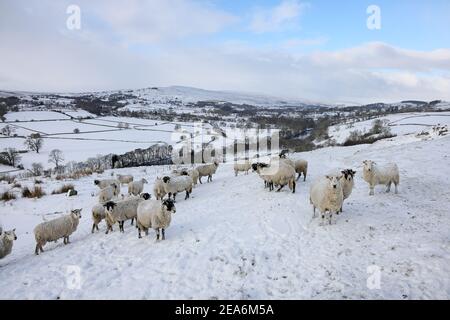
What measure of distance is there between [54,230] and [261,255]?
31.6 feet

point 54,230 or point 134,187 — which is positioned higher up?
point 134,187

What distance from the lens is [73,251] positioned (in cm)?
1380

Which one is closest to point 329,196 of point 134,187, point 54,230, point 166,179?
point 166,179

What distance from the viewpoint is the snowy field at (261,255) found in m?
9.46

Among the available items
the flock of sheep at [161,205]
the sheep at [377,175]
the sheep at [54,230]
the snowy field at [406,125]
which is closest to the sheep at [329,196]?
the flock of sheep at [161,205]

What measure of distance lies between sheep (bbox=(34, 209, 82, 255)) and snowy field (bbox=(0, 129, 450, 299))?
531 mm

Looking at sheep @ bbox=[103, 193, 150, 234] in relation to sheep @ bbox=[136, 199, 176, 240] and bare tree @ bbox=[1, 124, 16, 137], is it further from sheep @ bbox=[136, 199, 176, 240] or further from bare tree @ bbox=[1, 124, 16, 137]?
bare tree @ bbox=[1, 124, 16, 137]

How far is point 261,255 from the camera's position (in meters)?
11.6

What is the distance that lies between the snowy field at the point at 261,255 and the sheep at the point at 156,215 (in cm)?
54

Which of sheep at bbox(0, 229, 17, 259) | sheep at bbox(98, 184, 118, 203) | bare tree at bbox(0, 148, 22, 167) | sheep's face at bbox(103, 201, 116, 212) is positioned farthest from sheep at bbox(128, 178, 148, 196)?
bare tree at bbox(0, 148, 22, 167)

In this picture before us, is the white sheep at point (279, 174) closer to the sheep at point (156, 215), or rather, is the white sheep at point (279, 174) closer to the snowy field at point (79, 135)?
the sheep at point (156, 215)

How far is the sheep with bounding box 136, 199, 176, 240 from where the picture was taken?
45.6 feet

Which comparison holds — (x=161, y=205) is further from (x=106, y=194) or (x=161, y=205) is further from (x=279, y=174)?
(x=106, y=194)
